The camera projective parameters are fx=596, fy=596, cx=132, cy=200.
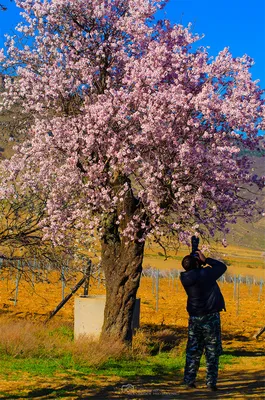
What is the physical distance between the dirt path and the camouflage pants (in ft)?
1.09

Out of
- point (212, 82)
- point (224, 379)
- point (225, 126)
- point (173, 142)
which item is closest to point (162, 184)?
point (173, 142)

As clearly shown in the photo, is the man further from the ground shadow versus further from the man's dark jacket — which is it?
the ground shadow

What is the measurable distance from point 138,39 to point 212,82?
2.19 meters

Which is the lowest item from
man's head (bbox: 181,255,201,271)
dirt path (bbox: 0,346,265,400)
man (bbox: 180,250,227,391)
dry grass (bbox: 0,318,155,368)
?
dirt path (bbox: 0,346,265,400)

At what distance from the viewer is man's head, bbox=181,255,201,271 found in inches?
399

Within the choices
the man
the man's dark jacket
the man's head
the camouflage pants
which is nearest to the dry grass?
the camouflage pants

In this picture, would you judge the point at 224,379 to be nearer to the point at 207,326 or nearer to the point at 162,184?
the point at 207,326

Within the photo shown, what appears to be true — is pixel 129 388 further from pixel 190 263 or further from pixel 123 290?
pixel 123 290

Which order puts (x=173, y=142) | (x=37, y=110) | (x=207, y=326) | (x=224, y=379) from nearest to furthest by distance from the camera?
1. (x=207, y=326)
2. (x=224, y=379)
3. (x=173, y=142)
4. (x=37, y=110)

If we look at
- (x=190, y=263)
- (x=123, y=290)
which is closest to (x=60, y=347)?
(x=123, y=290)

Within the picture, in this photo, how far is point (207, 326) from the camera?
32.5 ft

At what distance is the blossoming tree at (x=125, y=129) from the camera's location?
1398cm

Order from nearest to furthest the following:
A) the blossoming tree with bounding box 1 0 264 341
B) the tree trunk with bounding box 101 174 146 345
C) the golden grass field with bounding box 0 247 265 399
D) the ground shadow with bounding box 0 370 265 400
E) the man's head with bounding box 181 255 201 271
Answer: the ground shadow with bounding box 0 370 265 400
the man's head with bounding box 181 255 201 271
the golden grass field with bounding box 0 247 265 399
the blossoming tree with bounding box 1 0 264 341
the tree trunk with bounding box 101 174 146 345

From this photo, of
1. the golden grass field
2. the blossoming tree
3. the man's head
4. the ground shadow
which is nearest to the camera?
the ground shadow
